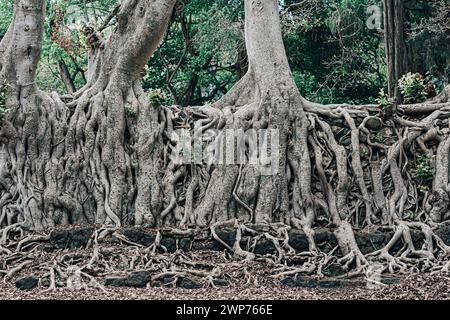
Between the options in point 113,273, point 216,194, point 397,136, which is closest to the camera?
point 113,273

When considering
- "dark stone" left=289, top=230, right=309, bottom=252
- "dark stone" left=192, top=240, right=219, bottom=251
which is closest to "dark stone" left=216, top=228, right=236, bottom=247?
"dark stone" left=192, top=240, right=219, bottom=251

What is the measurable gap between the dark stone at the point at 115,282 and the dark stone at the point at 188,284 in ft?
1.87

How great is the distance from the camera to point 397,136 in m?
9.19

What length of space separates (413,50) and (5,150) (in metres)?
8.52

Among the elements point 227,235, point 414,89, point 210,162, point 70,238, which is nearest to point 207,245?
point 227,235

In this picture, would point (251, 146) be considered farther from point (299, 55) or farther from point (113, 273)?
point (299, 55)

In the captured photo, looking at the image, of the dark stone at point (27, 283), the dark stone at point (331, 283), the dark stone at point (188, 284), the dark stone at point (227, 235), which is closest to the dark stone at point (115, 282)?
the dark stone at point (188, 284)

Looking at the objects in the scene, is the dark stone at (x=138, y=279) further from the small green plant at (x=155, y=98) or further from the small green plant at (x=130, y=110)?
the small green plant at (x=155, y=98)

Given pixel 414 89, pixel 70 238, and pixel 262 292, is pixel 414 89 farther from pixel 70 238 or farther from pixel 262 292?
pixel 70 238

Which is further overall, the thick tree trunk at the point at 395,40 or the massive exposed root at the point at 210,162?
the thick tree trunk at the point at 395,40

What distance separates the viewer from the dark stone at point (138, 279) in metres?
6.95

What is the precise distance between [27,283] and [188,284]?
1.59 meters

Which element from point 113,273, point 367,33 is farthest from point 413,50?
point 113,273

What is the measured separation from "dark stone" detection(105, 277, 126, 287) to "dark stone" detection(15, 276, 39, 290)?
0.70m
